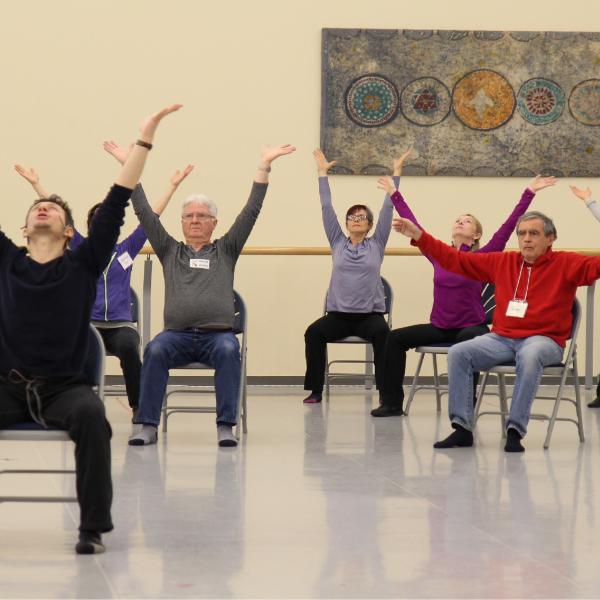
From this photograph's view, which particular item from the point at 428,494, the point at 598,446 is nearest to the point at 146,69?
the point at 598,446

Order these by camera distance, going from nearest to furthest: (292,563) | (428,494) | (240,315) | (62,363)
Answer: (292,563), (62,363), (428,494), (240,315)

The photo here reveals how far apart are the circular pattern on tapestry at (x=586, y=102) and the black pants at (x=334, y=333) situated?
243cm

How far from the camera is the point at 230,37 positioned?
809cm

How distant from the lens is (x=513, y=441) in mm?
5145

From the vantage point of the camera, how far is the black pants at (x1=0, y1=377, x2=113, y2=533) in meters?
3.12

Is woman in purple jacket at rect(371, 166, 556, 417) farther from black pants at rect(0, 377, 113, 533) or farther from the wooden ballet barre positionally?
black pants at rect(0, 377, 113, 533)

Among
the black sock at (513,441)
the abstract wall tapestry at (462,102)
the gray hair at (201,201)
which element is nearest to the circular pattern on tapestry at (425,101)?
the abstract wall tapestry at (462,102)

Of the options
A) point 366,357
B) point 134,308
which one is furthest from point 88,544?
point 366,357

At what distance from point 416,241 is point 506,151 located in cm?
312

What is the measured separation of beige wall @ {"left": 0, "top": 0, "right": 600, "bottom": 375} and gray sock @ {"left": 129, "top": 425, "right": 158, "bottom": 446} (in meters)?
2.85

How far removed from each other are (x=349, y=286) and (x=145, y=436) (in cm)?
216

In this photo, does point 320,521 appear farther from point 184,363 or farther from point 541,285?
point 541,285

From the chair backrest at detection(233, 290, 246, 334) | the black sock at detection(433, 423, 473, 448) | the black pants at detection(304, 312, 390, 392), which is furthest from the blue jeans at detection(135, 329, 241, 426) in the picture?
the black pants at detection(304, 312, 390, 392)

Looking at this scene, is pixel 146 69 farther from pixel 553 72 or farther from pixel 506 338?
pixel 506 338
